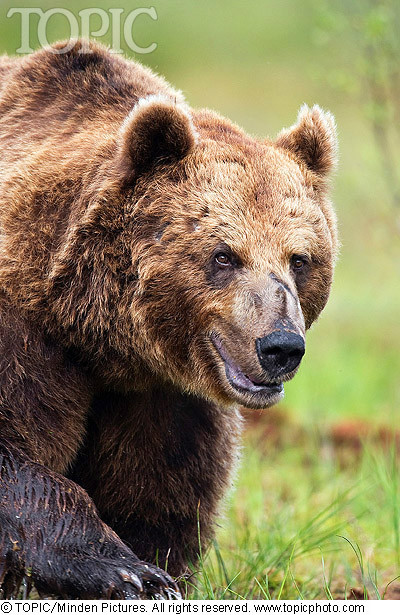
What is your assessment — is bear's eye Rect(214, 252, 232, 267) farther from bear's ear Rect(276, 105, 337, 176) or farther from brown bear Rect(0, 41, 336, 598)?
bear's ear Rect(276, 105, 337, 176)

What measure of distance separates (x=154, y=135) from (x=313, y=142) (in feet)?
2.90

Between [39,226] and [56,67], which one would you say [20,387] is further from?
[56,67]

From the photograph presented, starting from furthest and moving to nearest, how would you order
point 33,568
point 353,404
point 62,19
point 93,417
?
1. point 62,19
2. point 353,404
3. point 93,417
4. point 33,568

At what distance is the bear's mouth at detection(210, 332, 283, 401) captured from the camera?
4.16 m

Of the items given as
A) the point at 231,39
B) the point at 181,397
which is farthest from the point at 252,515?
the point at 231,39

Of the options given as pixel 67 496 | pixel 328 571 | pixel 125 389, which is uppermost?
pixel 125 389

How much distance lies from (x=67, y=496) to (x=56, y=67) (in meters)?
2.17

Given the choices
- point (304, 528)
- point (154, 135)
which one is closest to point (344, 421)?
point (304, 528)

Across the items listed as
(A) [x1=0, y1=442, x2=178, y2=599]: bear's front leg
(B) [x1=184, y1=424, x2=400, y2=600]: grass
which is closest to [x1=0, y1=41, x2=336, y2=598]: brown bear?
(A) [x1=0, y1=442, x2=178, y2=599]: bear's front leg

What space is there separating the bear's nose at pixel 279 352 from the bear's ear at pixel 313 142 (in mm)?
1203

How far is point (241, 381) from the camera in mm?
4207

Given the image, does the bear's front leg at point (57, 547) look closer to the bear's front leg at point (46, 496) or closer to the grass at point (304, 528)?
the bear's front leg at point (46, 496)

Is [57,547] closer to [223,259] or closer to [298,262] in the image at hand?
[223,259]

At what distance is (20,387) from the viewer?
14.3 feet
